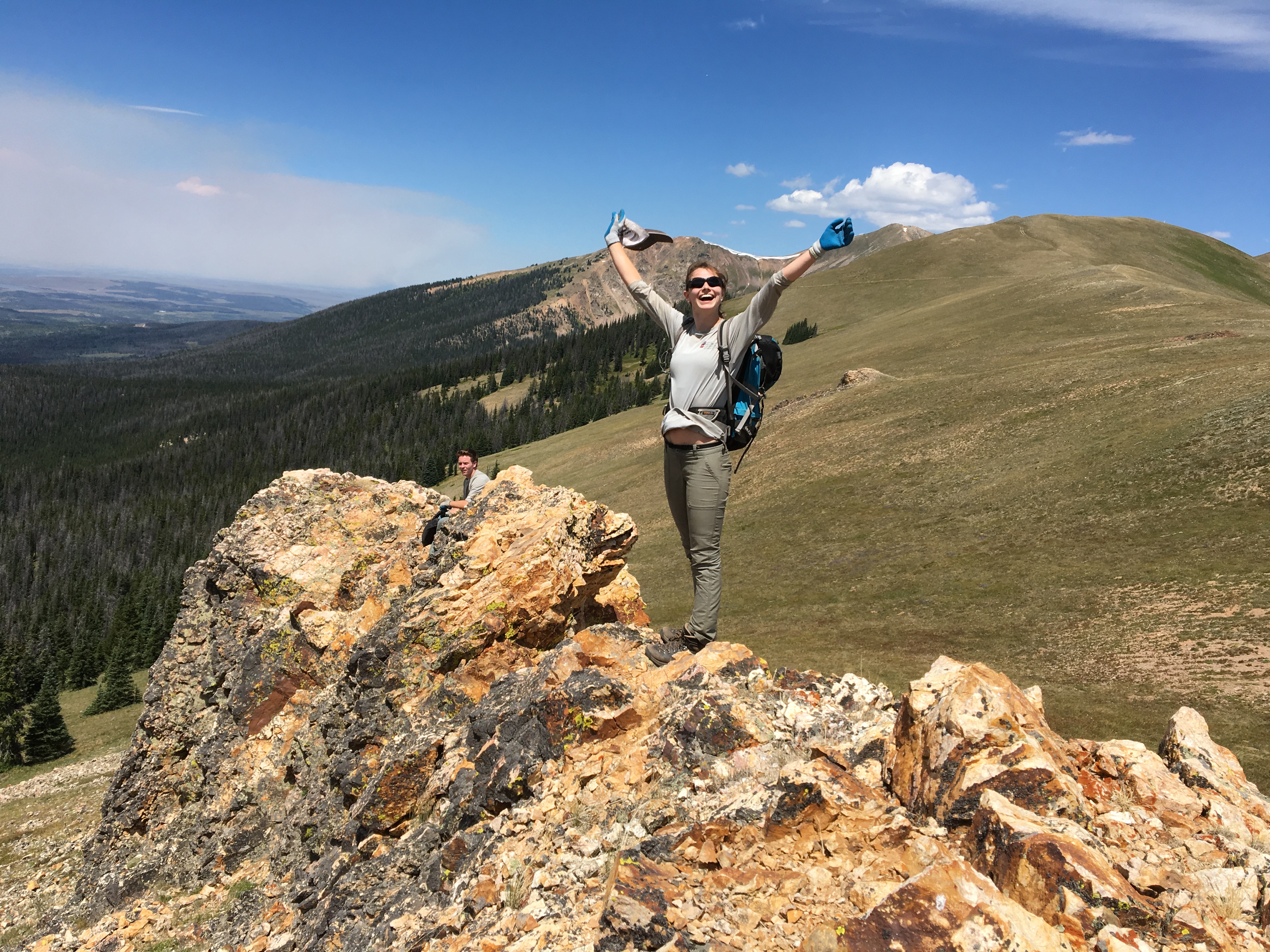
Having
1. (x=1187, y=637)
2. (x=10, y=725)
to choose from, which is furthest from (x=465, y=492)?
(x=10, y=725)

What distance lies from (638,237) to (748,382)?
7.41ft

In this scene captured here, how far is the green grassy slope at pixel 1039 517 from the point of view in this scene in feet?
59.1

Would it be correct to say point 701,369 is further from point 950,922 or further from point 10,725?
point 10,725

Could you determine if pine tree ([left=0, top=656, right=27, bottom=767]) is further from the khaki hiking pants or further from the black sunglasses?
the black sunglasses

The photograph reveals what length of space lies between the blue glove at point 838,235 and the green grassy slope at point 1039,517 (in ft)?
42.3

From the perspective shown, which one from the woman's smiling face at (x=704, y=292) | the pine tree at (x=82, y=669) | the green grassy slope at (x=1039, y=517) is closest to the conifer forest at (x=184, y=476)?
the pine tree at (x=82, y=669)

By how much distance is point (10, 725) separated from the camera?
58.5 metres

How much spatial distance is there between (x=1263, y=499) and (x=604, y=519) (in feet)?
83.8

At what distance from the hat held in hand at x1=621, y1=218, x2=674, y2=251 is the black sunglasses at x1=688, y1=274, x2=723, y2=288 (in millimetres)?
650

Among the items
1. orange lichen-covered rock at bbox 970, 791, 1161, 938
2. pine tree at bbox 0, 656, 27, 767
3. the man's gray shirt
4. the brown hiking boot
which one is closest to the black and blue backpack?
the brown hiking boot

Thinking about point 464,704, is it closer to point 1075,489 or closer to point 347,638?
point 347,638

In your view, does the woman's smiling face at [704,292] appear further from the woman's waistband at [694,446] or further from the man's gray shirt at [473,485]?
the man's gray shirt at [473,485]

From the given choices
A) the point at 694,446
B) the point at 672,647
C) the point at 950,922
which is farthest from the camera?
the point at 672,647

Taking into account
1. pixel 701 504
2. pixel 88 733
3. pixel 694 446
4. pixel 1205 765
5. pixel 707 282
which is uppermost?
pixel 707 282
